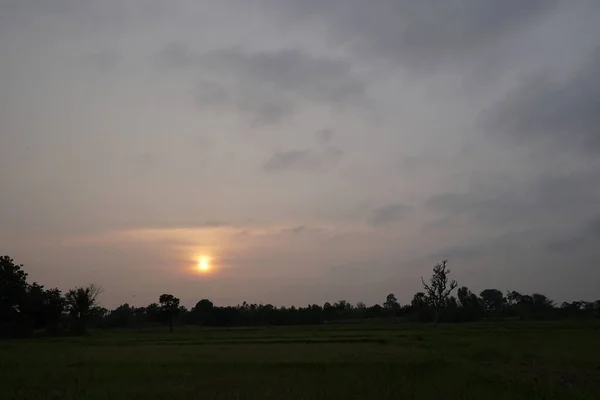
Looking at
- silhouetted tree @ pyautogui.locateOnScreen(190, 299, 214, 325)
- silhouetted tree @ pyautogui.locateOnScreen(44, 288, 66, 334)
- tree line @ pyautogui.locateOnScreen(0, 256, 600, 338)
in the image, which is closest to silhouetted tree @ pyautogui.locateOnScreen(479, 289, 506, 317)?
tree line @ pyautogui.locateOnScreen(0, 256, 600, 338)

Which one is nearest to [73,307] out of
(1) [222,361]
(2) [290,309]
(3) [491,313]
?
(2) [290,309]

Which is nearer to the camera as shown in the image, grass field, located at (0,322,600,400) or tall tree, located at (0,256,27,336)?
grass field, located at (0,322,600,400)

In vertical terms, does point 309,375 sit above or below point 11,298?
below

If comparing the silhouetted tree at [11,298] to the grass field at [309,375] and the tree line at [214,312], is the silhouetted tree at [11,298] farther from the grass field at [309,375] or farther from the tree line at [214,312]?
the grass field at [309,375]

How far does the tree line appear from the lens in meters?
65.6

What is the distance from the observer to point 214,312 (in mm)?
109250

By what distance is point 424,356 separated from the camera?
28672 mm

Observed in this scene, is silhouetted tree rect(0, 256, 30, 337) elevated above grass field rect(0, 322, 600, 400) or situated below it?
above

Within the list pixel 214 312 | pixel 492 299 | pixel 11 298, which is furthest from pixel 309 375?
pixel 492 299

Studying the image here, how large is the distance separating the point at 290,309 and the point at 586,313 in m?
57.0

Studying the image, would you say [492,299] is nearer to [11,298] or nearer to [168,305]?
[168,305]

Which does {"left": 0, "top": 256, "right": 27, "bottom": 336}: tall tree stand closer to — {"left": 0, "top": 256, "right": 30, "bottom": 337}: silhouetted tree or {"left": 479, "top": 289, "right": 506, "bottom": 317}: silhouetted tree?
{"left": 0, "top": 256, "right": 30, "bottom": 337}: silhouetted tree

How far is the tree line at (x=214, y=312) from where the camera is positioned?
65.6 meters

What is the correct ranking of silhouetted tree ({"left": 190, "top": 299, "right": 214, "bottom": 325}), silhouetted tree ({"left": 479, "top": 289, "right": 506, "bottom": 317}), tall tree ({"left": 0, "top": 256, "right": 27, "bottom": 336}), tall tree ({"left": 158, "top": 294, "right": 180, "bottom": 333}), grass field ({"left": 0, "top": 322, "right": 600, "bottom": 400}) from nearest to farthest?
grass field ({"left": 0, "top": 322, "right": 600, "bottom": 400})
tall tree ({"left": 0, "top": 256, "right": 27, "bottom": 336})
tall tree ({"left": 158, "top": 294, "right": 180, "bottom": 333})
silhouetted tree ({"left": 190, "top": 299, "right": 214, "bottom": 325})
silhouetted tree ({"left": 479, "top": 289, "right": 506, "bottom": 317})
